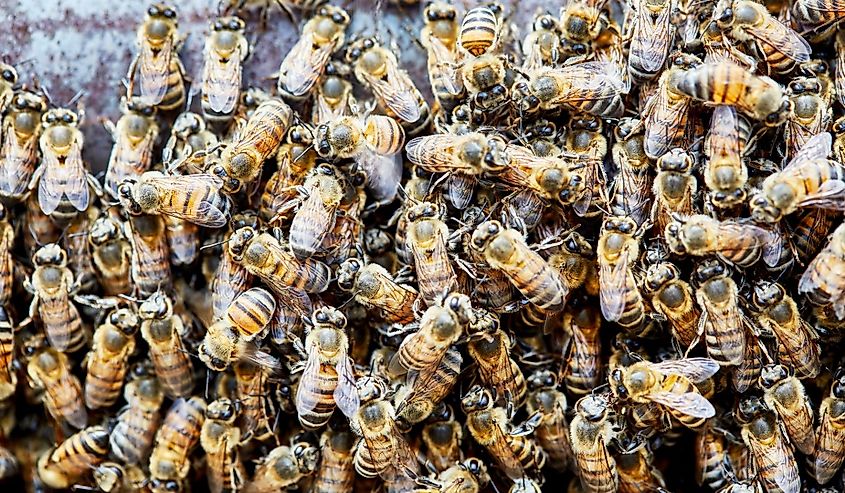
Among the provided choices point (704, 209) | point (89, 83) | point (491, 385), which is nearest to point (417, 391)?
point (491, 385)

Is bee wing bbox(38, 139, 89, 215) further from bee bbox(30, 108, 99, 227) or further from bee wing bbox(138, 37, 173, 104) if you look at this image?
bee wing bbox(138, 37, 173, 104)

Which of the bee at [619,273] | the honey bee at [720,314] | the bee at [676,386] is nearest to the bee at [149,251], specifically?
the bee at [619,273]

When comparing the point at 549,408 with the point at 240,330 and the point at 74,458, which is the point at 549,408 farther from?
the point at 74,458

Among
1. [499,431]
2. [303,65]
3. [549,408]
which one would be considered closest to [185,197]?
[303,65]

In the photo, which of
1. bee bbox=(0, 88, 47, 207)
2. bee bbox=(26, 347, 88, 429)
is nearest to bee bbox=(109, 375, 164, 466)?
bee bbox=(26, 347, 88, 429)

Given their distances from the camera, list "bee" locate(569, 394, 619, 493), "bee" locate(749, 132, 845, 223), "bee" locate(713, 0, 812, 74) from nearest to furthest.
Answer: "bee" locate(749, 132, 845, 223), "bee" locate(713, 0, 812, 74), "bee" locate(569, 394, 619, 493)
